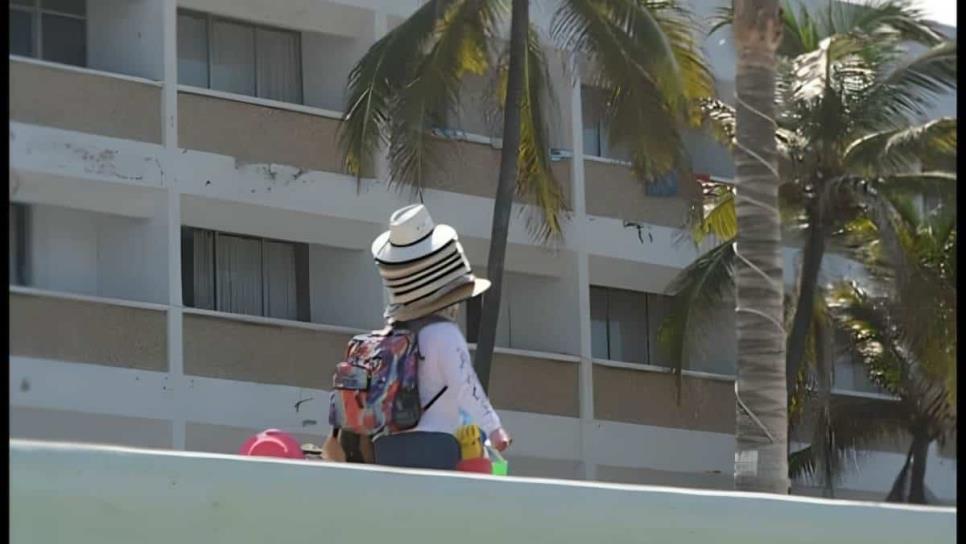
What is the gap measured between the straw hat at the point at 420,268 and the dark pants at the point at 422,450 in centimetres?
41

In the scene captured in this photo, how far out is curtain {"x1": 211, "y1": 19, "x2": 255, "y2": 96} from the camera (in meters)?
31.4

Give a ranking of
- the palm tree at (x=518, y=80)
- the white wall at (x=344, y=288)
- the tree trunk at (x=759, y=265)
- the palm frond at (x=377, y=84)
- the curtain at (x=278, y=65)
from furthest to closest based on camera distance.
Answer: the white wall at (x=344, y=288), the curtain at (x=278, y=65), the palm frond at (x=377, y=84), the palm tree at (x=518, y=80), the tree trunk at (x=759, y=265)

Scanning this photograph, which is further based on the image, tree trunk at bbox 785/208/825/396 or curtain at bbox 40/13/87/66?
curtain at bbox 40/13/87/66

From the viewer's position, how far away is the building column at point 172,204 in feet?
96.2

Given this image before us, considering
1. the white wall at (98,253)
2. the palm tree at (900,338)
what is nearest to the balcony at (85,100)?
the white wall at (98,253)

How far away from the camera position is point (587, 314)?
112 feet

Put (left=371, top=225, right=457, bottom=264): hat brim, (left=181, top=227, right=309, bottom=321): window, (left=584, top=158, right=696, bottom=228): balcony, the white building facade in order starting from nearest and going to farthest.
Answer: (left=371, top=225, right=457, bottom=264): hat brim → the white building facade → (left=181, top=227, right=309, bottom=321): window → (left=584, top=158, right=696, bottom=228): balcony

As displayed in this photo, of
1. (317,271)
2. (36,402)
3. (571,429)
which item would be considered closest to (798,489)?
(571,429)

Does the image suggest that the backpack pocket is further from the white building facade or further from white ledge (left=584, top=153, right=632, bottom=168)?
white ledge (left=584, top=153, right=632, bottom=168)

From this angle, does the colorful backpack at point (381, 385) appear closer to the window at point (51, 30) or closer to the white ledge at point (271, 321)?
the window at point (51, 30)

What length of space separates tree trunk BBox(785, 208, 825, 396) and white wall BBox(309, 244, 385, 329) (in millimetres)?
5649

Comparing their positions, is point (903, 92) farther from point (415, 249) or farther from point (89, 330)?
point (415, 249)

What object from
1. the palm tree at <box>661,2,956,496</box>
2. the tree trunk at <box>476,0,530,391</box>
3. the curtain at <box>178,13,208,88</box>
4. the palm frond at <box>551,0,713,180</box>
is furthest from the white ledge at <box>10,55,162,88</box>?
the palm tree at <box>661,2,956,496</box>

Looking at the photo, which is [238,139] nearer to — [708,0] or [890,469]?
[708,0]
